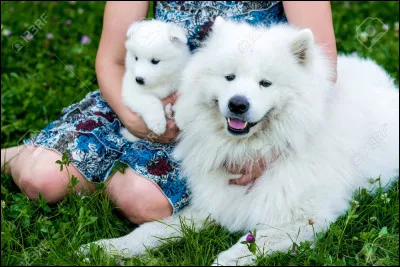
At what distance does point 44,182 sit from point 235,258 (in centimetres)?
115

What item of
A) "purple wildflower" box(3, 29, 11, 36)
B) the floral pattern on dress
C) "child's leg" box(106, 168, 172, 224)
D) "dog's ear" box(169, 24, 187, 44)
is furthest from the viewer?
"purple wildflower" box(3, 29, 11, 36)

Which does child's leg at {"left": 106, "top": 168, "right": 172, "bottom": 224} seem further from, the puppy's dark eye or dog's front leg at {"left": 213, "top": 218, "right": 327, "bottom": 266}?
the puppy's dark eye

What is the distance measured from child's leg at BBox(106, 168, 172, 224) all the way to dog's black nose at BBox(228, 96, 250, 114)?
2.54 ft

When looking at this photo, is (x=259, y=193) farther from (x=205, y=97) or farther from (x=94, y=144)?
(x=94, y=144)

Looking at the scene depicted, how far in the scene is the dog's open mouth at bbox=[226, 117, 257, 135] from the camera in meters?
2.67

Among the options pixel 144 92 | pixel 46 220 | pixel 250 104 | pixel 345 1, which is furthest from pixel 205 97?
pixel 345 1

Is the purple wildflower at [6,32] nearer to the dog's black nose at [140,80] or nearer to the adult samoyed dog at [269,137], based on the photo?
the dog's black nose at [140,80]

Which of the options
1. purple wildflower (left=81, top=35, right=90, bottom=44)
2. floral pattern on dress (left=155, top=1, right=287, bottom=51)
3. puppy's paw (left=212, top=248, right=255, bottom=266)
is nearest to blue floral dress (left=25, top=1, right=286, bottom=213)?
floral pattern on dress (left=155, top=1, right=287, bottom=51)

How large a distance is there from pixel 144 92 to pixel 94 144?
0.42 metres

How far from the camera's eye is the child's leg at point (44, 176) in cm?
313

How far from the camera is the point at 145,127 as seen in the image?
3115mm

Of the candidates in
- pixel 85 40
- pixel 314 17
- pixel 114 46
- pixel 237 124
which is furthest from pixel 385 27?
pixel 237 124

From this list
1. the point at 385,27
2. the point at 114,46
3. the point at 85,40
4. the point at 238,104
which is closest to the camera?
the point at 238,104

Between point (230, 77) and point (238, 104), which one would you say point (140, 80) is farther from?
point (238, 104)
